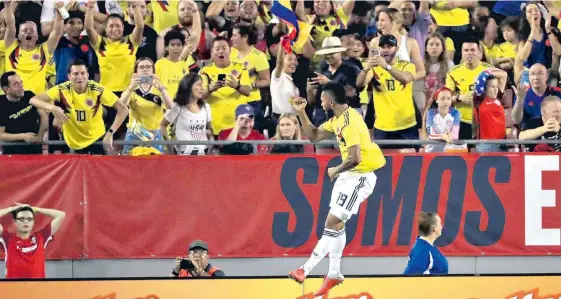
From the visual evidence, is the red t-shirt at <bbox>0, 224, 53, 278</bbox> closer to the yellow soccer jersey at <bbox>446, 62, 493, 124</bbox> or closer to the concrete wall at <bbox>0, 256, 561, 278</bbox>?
the concrete wall at <bbox>0, 256, 561, 278</bbox>

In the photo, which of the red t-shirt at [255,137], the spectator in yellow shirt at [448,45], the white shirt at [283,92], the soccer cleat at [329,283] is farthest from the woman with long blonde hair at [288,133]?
the soccer cleat at [329,283]

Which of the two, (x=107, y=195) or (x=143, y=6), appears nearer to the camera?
(x=107, y=195)

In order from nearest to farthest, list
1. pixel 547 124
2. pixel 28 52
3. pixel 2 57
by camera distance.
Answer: pixel 547 124
pixel 28 52
pixel 2 57

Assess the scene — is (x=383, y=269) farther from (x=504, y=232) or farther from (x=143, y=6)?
(x=143, y=6)

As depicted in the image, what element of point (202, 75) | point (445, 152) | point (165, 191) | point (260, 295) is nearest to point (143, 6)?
point (202, 75)

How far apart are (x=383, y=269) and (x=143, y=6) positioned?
490 cm

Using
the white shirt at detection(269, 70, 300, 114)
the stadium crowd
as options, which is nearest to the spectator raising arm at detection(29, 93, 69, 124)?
the stadium crowd

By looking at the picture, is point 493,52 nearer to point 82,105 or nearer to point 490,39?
point 490,39

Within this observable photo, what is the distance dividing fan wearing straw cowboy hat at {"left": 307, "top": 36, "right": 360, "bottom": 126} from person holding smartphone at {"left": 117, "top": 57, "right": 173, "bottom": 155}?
1.88m

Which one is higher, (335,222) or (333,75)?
(333,75)

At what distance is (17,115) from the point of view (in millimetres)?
14539

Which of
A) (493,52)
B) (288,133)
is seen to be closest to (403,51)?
(493,52)

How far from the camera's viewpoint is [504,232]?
14781 mm

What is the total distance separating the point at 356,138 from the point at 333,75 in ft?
10.6
